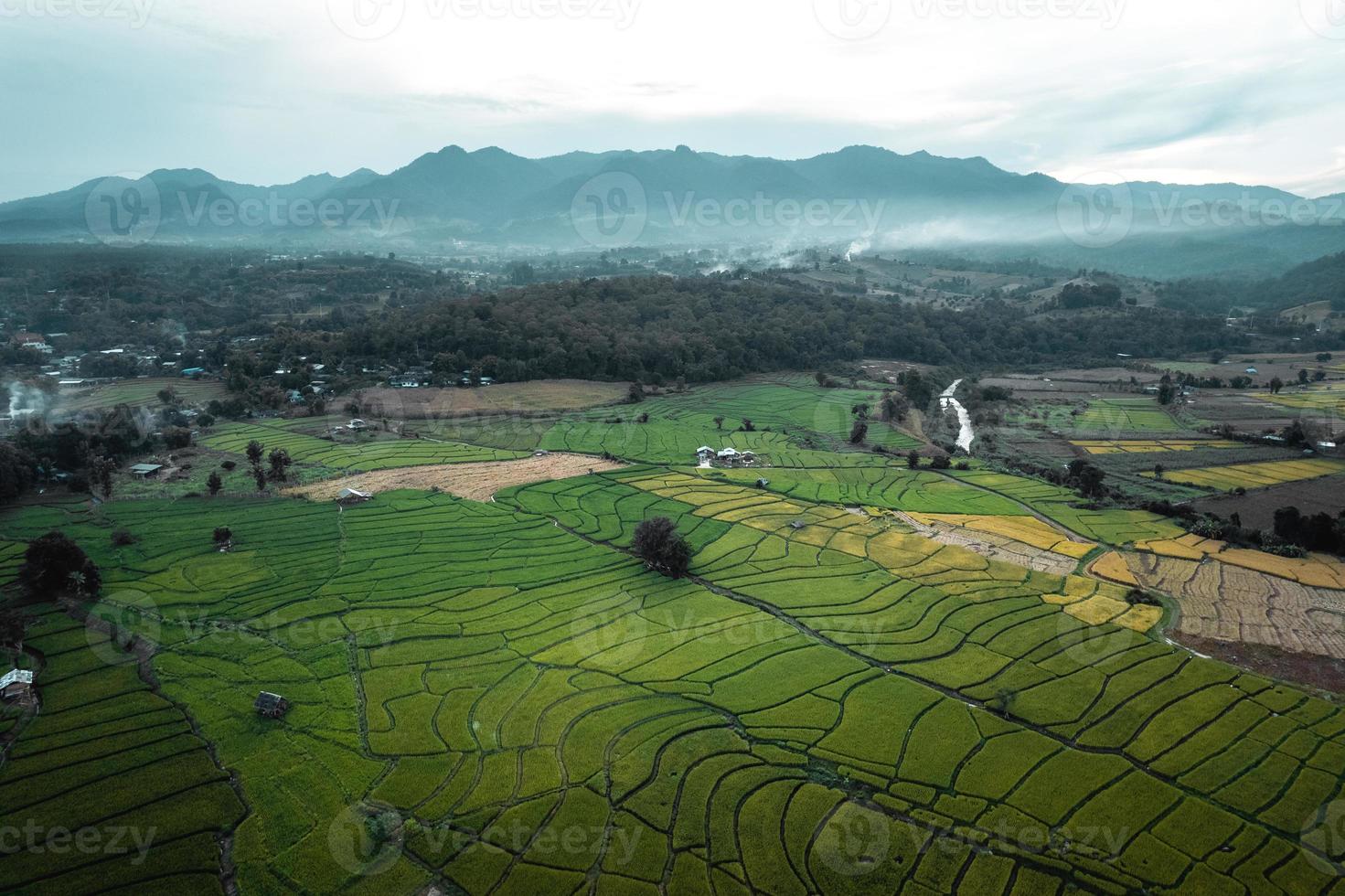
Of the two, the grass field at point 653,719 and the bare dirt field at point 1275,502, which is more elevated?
the bare dirt field at point 1275,502

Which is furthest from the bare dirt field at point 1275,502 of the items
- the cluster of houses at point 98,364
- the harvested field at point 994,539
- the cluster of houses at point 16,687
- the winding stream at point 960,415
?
the cluster of houses at point 98,364

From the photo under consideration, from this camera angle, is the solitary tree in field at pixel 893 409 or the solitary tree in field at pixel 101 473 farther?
the solitary tree in field at pixel 893 409

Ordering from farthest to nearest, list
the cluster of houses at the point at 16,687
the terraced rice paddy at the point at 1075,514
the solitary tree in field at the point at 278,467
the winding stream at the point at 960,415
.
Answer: the winding stream at the point at 960,415 < the solitary tree in field at the point at 278,467 < the terraced rice paddy at the point at 1075,514 < the cluster of houses at the point at 16,687

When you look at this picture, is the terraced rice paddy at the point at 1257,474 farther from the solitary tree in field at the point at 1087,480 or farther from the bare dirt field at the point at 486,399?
the bare dirt field at the point at 486,399

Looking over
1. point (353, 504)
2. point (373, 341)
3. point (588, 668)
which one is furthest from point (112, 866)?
point (373, 341)

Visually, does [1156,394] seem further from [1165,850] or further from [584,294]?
[1165,850]

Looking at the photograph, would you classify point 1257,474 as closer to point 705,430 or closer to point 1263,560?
point 1263,560

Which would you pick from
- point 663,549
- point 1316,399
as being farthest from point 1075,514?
point 1316,399
